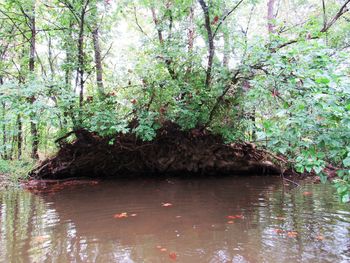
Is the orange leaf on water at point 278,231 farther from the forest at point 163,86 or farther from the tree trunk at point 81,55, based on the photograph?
the tree trunk at point 81,55

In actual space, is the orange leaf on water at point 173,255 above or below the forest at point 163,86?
below

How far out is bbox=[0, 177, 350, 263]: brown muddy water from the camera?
338 cm

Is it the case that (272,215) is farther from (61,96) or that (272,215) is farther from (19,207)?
(61,96)

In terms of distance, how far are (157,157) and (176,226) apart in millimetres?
5442

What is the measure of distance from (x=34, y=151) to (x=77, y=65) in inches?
178

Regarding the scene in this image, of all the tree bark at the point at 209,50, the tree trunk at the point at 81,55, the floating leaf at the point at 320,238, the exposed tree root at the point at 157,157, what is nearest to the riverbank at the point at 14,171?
the exposed tree root at the point at 157,157

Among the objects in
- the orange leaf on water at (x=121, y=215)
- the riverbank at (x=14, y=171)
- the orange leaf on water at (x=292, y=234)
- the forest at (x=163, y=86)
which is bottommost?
the orange leaf on water at (x=121, y=215)

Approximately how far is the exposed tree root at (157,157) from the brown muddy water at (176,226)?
2.14 metres

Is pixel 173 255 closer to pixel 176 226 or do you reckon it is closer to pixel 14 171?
pixel 176 226

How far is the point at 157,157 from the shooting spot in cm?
973

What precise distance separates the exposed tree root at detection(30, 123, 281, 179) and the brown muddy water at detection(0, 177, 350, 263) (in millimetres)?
2136

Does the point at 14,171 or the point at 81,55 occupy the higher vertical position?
the point at 81,55

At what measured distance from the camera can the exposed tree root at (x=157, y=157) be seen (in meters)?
9.26

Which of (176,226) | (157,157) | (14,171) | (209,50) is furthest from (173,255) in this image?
(14,171)
